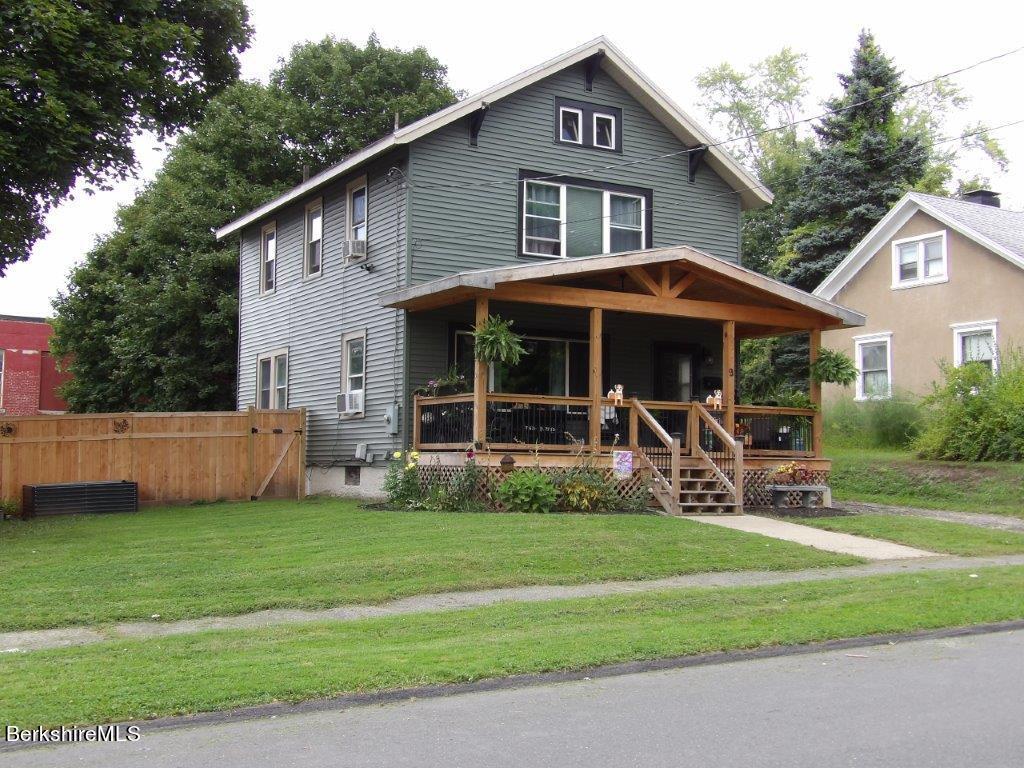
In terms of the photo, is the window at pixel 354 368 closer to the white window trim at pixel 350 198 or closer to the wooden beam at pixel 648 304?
the white window trim at pixel 350 198

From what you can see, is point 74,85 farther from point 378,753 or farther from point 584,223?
point 378,753

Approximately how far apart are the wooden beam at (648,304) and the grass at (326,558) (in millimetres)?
3664

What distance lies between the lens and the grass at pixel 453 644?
655cm

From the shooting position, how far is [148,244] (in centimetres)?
3459

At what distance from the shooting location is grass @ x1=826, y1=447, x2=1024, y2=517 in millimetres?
18656

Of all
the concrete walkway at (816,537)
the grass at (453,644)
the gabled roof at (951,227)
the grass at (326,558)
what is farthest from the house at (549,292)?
the gabled roof at (951,227)

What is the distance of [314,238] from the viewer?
2286 cm

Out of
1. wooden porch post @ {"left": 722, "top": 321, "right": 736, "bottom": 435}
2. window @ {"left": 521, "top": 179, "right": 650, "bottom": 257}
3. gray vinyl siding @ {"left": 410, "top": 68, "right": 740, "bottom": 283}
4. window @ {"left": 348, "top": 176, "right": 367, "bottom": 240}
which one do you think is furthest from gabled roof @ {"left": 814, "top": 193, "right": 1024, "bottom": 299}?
window @ {"left": 348, "top": 176, "right": 367, "bottom": 240}

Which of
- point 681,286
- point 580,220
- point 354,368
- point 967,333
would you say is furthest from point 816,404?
point 967,333

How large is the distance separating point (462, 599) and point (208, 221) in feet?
87.4

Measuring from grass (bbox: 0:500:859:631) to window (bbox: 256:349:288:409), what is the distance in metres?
8.67

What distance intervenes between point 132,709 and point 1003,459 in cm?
1898

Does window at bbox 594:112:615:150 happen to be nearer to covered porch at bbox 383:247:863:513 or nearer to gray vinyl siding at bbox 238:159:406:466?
covered porch at bbox 383:247:863:513

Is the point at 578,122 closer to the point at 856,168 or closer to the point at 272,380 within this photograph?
the point at 272,380
